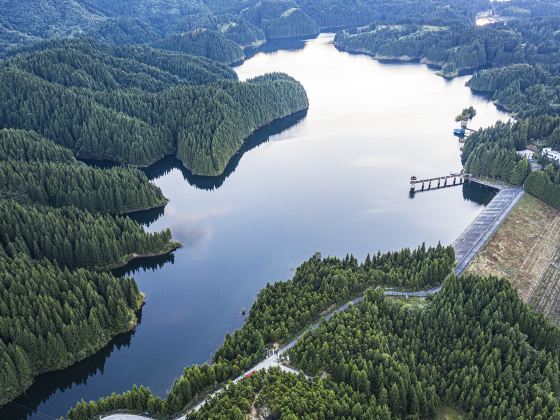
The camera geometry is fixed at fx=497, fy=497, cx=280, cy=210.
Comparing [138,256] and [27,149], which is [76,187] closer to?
[27,149]

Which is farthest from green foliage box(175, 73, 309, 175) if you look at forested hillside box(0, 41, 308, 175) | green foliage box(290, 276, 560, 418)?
green foliage box(290, 276, 560, 418)

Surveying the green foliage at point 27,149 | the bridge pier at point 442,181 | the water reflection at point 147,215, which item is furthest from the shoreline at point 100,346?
the bridge pier at point 442,181

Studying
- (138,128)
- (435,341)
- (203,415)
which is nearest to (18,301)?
(203,415)

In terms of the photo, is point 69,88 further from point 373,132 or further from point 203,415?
point 203,415

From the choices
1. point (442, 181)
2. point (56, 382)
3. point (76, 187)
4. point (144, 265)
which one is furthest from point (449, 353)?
point (76, 187)

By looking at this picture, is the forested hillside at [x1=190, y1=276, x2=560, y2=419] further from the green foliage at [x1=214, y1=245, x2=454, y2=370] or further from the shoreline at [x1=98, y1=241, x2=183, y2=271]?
the shoreline at [x1=98, y1=241, x2=183, y2=271]

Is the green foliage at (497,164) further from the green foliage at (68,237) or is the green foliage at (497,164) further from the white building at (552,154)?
the green foliage at (68,237)

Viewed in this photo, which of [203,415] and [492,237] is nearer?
[203,415]
